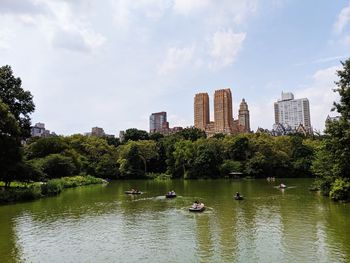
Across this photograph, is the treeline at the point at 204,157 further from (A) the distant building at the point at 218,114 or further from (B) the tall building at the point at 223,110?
(B) the tall building at the point at 223,110

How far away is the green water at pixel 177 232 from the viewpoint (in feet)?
64.4

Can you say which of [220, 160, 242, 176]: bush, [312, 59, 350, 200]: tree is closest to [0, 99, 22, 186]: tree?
[312, 59, 350, 200]: tree

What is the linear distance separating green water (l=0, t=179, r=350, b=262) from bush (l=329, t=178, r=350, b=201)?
5.26ft

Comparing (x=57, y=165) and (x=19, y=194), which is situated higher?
(x=57, y=165)

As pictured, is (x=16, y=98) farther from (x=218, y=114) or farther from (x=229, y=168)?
(x=218, y=114)

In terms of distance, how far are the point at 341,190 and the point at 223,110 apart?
143 m

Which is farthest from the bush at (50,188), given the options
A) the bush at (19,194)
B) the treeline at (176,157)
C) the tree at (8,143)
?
the treeline at (176,157)

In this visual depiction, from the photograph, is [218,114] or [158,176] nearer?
[158,176]

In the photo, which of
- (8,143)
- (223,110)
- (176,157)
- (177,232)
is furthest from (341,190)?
(223,110)

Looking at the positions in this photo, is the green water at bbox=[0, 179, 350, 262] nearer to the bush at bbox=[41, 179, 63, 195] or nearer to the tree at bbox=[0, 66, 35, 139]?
the bush at bbox=[41, 179, 63, 195]

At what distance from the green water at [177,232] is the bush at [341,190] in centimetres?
160

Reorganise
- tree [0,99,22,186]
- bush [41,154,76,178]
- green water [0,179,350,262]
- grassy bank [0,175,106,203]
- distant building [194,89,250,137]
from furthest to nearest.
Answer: distant building [194,89,250,137]
bush [41,154,76,178]
grassy bank [0,175,106,203]
tree [0,99,22,186]
green water [0,179,350,262]

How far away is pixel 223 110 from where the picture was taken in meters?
179

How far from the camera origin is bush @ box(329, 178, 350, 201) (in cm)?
3641
